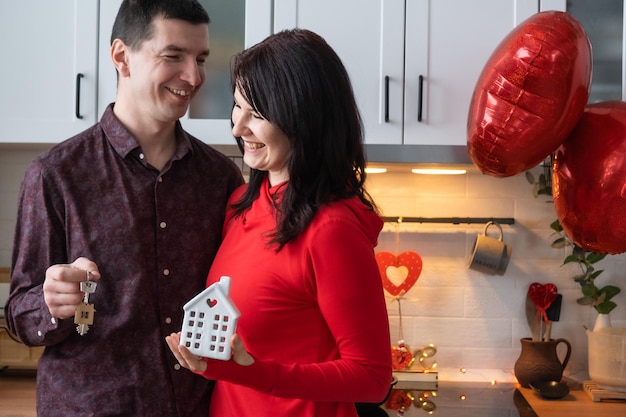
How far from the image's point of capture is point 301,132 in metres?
1.36

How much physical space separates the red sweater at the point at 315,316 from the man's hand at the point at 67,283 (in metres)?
0.25

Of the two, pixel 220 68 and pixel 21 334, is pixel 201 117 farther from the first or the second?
pixel 21 334

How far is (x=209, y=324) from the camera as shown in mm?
1139

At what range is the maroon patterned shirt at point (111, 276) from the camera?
147 cm

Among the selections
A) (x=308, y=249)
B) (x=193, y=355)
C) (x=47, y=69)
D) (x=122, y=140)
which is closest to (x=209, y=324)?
(x=193, y=355)

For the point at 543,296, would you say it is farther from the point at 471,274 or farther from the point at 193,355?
the point at 193,355

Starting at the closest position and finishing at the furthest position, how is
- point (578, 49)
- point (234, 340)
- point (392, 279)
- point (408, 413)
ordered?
point (234, 340), point (578, 49), point (408, 413), point (392, 279)

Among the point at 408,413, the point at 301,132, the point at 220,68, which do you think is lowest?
the point at 408,413

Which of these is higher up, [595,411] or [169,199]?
[169,199]

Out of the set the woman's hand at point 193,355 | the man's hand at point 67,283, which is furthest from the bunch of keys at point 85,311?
the woman's hand at point 193,355

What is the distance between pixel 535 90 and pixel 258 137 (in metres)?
0.75

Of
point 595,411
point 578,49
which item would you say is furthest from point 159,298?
point 595,411

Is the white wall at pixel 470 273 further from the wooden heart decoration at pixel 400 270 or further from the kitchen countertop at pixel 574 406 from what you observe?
the kitchen countertop at pixel 574 406

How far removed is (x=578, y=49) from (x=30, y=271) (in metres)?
1.22
